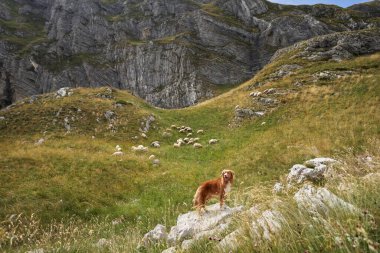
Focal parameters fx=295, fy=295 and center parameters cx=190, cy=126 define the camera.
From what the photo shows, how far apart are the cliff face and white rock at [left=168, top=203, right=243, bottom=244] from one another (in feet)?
287

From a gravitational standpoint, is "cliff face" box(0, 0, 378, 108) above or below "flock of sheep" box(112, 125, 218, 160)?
above

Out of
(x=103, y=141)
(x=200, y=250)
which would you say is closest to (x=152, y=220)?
(x=200, y=250)

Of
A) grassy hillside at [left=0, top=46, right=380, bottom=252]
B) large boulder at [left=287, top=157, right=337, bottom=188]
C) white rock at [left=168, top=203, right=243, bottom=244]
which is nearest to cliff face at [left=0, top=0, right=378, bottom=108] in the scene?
grassy hillside at [left=0, top=46, right=380, bottom=252]

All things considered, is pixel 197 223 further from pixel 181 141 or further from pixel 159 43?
pixel 159 43

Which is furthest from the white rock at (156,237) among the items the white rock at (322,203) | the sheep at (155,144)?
the sheep at (155,144)

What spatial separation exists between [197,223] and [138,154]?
737 inches

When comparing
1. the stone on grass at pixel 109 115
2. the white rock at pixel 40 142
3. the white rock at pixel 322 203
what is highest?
the white rock at pixel 322 203

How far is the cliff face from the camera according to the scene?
106125mm

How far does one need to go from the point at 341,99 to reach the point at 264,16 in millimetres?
106214

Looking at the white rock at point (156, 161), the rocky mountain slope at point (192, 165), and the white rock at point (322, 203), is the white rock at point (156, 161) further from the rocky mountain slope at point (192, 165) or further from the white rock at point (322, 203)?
the white rock at point (322, 203)

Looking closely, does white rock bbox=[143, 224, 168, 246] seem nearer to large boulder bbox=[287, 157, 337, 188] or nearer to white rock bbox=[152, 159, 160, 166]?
large boulder bbox=[287, 157, 337, 188]

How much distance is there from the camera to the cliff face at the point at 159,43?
348ft

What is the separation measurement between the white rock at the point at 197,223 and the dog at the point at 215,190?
0.46 metres

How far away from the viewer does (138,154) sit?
1075 inches
